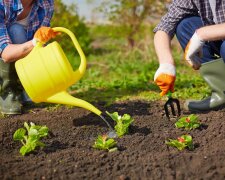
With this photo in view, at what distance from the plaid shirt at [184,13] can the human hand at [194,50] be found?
0.65 ft

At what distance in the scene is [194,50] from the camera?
8.68 feet

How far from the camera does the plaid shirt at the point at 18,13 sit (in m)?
2.95

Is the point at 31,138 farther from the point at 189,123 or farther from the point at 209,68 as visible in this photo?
the point at 209,68

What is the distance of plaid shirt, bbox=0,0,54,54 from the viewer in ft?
9.69

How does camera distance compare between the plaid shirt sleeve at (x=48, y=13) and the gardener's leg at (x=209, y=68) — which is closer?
the gardener's leg at (x=209, y=68)

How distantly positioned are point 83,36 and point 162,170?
12.5 feet

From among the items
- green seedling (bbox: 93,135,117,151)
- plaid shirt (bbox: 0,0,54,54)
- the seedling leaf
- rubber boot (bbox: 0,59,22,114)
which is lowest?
rubber boot (bbox: 0,59,22,114)

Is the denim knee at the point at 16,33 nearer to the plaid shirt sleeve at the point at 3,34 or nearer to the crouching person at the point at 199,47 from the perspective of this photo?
the plaid shirt sleeve at the point at 3,34

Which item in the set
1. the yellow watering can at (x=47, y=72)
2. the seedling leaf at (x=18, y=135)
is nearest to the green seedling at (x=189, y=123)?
the yellow watering can at (x=47, y=72)

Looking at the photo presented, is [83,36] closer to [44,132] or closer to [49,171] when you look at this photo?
[44,132]

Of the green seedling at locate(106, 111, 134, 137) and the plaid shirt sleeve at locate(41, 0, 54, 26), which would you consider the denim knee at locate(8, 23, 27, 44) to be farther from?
the green seedling at locate(106, 111, 134, 137)

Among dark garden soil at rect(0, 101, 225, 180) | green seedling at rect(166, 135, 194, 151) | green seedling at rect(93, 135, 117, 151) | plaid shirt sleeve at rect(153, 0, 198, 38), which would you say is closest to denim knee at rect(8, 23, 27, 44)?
dark garden soil at rect(0, 101, 225, 180)

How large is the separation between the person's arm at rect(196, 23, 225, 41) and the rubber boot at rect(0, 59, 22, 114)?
1.25 meters

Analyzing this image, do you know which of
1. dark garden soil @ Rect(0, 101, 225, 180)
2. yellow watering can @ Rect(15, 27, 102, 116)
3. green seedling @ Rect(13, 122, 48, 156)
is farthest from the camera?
yellow watering can @ Rect(15, 27, 102, 116)
